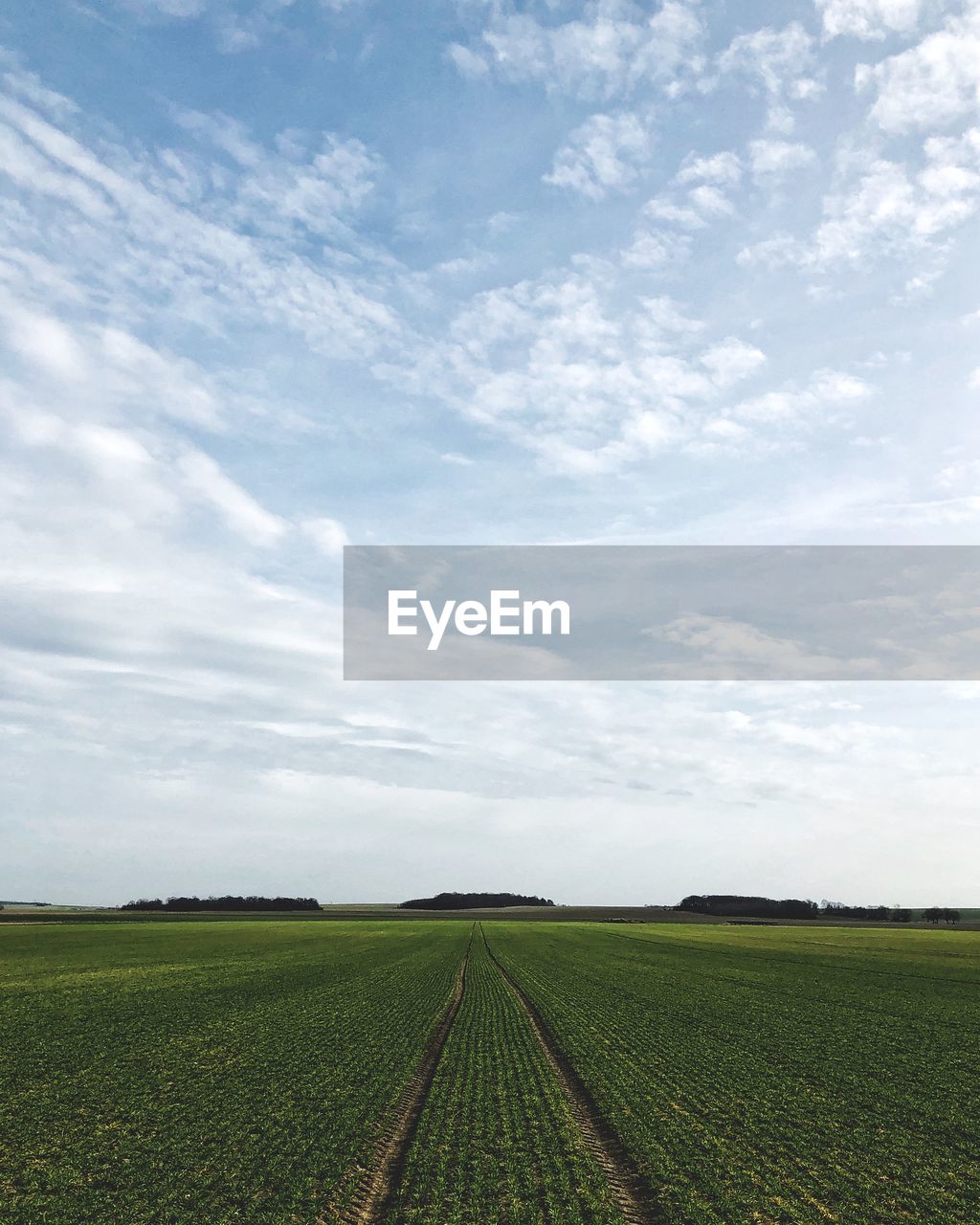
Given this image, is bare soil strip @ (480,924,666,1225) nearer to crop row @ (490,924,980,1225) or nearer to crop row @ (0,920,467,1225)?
crop row @ (490,924,980,1225)

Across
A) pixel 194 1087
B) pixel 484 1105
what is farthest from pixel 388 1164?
pixel 194 1087

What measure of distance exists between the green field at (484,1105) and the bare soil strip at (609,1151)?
0.06 m

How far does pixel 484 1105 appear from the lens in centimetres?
1897

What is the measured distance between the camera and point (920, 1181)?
15125mm

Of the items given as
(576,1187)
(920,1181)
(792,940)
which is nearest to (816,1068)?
(920,1181)

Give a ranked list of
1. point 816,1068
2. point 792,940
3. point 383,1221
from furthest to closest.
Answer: point 792,940 → point 816,1068 → point 383,1221

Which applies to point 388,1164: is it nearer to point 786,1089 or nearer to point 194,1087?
point 194,1087

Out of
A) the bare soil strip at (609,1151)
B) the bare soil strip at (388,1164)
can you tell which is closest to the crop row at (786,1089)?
the bare soil strip at (609,1151)

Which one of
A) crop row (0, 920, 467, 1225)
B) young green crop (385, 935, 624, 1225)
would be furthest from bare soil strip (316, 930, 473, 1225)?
crop row (0, 920, 467, 1225)

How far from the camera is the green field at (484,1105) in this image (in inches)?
550

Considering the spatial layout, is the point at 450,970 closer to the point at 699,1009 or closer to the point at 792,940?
the point at 699,1009

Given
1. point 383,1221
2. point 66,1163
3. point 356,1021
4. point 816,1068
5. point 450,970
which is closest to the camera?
point 383,1221

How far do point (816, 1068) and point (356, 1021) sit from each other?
17116 millimetres

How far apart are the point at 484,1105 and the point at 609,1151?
149 inches
